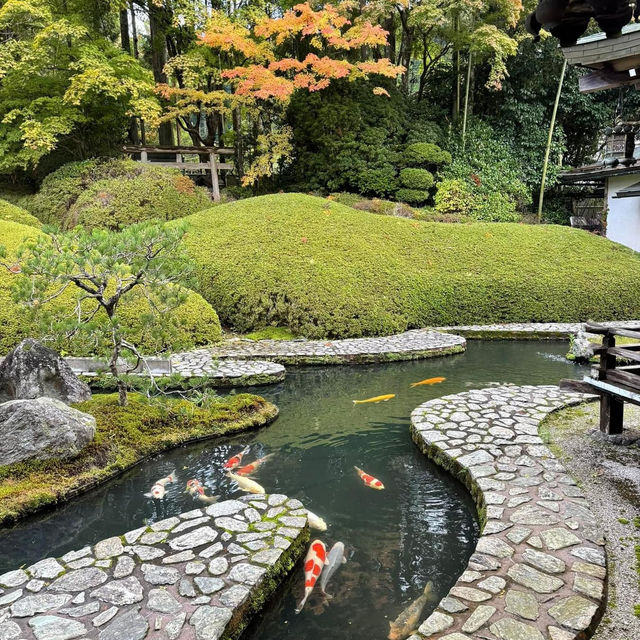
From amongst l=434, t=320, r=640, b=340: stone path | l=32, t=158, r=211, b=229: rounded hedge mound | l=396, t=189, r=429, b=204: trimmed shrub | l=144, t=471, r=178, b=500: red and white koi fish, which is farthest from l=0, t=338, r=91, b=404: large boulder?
l=396, t=189, r=429, b=204: trimmed shrub

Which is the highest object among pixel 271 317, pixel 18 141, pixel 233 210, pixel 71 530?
pixel 18 141

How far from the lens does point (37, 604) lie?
313 centimetres

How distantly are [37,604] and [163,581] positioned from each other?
74 cm

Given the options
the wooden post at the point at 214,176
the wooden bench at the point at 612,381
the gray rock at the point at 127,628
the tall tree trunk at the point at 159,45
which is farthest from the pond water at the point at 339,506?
the tall tree trunk at the point at 159,45

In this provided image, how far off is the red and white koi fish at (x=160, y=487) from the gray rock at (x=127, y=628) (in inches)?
77.3

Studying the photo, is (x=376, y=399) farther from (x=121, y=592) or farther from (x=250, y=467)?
(x=121, y=592)

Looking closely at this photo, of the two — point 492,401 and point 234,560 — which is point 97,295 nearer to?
point 234,560

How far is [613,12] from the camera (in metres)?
2.74

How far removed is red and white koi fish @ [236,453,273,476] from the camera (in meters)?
5.42

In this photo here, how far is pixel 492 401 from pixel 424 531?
2.95m

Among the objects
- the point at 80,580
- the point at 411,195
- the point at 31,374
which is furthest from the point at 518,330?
the point at 80,580

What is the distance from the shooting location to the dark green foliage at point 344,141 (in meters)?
17.8

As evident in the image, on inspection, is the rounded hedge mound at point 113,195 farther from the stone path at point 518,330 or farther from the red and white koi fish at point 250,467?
the red and white koi fish at point 250,467

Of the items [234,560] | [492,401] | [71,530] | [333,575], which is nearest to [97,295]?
[71,530]
